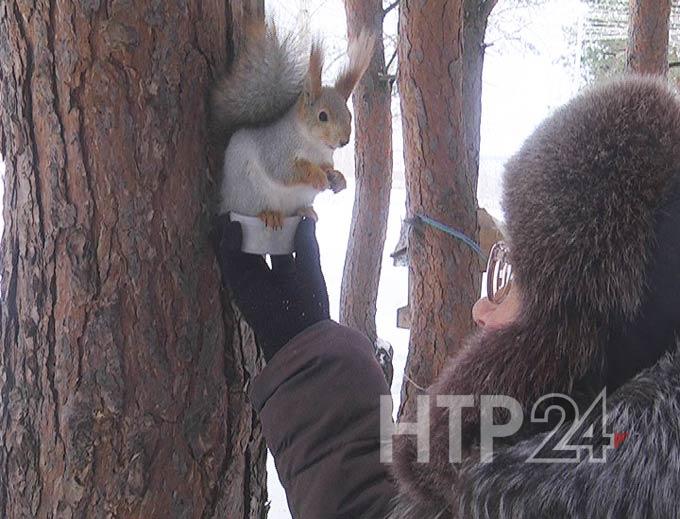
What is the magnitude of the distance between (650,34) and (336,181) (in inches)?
101

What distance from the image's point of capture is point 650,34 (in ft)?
9.51

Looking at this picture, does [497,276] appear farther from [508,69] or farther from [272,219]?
[508,69]

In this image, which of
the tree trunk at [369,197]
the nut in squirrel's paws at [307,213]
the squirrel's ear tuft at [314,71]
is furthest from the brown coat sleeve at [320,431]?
the tree trunk at [369,197]

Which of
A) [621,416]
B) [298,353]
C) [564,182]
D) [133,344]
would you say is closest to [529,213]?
[564,182]

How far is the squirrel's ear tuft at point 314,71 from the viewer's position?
0.74 metres

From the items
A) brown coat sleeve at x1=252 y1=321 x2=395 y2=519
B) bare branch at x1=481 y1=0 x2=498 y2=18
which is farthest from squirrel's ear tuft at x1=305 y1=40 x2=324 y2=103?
bare branch at x1=481 y1=0 x2=498 y2=18

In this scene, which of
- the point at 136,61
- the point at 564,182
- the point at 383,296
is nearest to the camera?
the point at 564,182

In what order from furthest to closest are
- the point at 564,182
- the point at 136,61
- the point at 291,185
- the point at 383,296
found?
the point at 383,296
the point at 291,185
the point at 136,61
the point at 564,182

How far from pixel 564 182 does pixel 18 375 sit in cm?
52

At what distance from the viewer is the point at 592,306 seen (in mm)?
518

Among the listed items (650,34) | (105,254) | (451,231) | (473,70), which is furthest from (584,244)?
(650,34)

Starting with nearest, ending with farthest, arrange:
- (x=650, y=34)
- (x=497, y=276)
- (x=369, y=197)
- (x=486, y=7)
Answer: (x=497, y=276)
(x=486, y=7)
(x=369, y=197)
(x=650, y=34)

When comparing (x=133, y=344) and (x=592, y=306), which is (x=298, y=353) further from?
(x=592, y=306)

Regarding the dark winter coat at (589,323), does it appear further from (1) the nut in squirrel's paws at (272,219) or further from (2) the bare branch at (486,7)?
(2) the bare branch at (486,7)
